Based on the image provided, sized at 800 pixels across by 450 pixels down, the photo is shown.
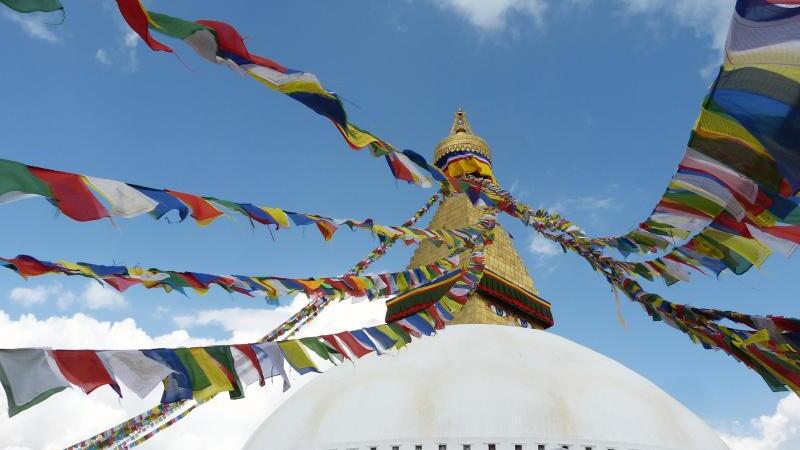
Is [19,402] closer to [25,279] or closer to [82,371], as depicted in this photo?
[82,371]

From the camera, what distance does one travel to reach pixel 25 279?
3.48 meters

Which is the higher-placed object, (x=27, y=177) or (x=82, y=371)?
(x=27, y=177)

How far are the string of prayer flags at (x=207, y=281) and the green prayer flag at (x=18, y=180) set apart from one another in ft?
4.31

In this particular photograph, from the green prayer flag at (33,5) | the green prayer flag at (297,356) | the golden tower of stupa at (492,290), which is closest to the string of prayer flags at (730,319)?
the green prayer flag at (297,356)

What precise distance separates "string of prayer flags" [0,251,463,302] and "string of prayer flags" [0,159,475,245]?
2.08 ft

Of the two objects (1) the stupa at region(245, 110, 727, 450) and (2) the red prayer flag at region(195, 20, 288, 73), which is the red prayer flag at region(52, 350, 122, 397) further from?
(1) the stupa at region(245, 110, 727, 450)

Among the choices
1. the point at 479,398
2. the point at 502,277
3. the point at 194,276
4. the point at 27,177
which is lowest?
the point at 27,177

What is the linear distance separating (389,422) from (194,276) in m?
4.19

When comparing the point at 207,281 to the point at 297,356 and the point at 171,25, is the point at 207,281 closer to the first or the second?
the point at 297,356

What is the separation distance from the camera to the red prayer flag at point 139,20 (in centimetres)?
229

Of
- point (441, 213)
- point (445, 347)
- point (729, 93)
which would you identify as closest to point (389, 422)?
point (445, 347)

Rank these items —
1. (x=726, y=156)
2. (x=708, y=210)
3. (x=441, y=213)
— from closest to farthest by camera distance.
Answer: (x=726, y=156) < (x=708, y=210) < (x=441, y=213)

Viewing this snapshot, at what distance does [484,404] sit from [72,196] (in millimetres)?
5939

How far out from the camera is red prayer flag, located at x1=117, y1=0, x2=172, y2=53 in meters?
2.29
